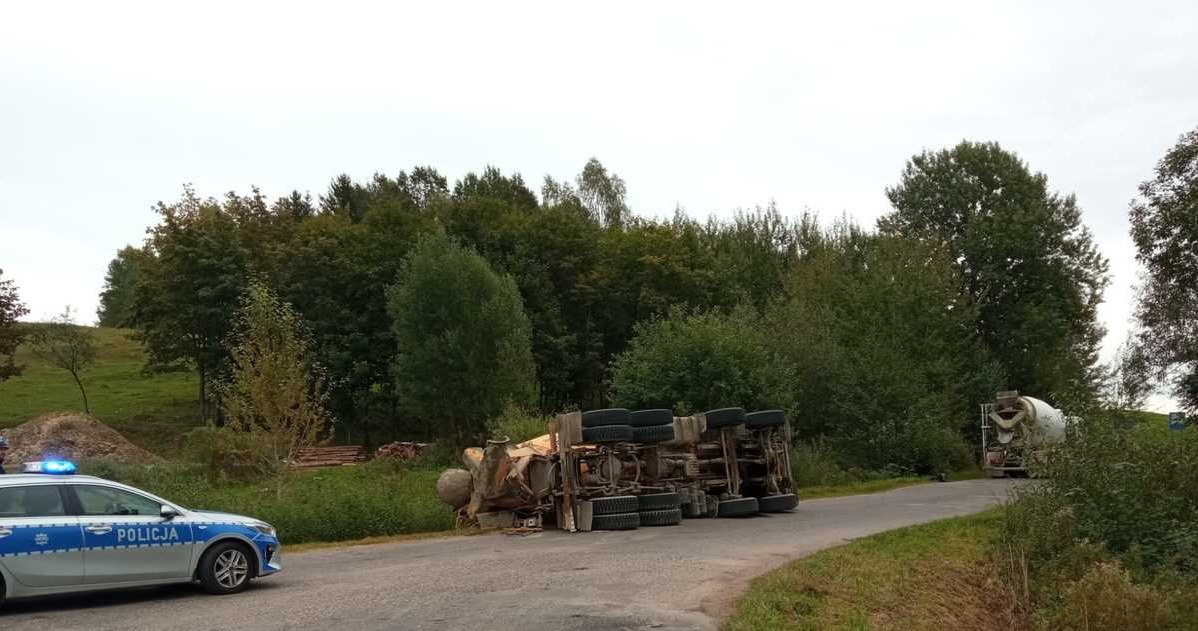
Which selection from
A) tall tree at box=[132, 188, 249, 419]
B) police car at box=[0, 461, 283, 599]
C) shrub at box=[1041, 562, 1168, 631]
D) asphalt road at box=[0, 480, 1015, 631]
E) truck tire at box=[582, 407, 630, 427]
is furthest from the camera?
tall tree at box=[132, 188, 249, 419]

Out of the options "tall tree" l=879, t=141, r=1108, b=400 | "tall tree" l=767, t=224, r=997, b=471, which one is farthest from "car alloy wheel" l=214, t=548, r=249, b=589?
"tall tree" l=879, t=141, r=1108, b=400

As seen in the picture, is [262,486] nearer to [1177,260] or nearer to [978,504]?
[978,504]

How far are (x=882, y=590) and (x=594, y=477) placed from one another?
7611mm

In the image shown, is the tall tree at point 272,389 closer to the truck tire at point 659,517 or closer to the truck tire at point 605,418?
the truck tire at point 605,418

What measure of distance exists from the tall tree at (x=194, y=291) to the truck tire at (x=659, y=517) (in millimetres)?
33563

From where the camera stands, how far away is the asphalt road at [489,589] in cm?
993

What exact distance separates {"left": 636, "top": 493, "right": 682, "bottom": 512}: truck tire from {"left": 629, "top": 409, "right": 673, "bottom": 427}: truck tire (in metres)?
1.37

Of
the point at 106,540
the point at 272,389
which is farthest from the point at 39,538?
the point at 272,389

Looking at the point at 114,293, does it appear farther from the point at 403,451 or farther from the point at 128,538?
the point at 128,538

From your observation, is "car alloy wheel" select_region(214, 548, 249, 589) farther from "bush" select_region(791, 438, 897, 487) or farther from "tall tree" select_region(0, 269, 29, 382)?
"tall tree" select_region(0, 269, 29, 382)

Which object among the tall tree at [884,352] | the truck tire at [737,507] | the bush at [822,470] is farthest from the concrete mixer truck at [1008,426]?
the truck tire at [737,507]

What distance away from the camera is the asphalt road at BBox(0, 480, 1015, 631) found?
391 inches

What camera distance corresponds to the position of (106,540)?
442 inches

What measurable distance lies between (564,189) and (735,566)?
2264 inches
